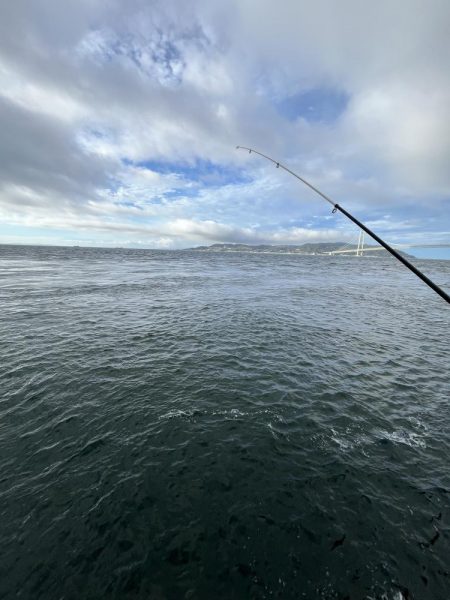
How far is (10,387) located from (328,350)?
17452mm

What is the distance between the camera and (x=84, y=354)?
54.7ft

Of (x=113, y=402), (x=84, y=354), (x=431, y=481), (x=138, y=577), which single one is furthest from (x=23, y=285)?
(x=431, y=481)

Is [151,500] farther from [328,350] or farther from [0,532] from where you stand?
[328,350]

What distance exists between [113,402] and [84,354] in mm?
6012

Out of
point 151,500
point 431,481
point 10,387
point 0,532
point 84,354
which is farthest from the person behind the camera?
point 84,354

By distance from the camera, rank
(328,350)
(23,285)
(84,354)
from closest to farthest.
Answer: (84,354) < (328,350) < (23,285)

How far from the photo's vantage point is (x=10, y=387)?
12.9 metres

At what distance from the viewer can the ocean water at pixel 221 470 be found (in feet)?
20.3

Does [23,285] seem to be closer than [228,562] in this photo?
No

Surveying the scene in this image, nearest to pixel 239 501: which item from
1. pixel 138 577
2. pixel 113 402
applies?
pixel 138 577

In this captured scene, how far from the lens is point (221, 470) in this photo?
8781 mm

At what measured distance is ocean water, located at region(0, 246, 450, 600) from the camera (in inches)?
243

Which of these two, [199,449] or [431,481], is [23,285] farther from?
[431,481]

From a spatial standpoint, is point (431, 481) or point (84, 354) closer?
point (431, 481)
